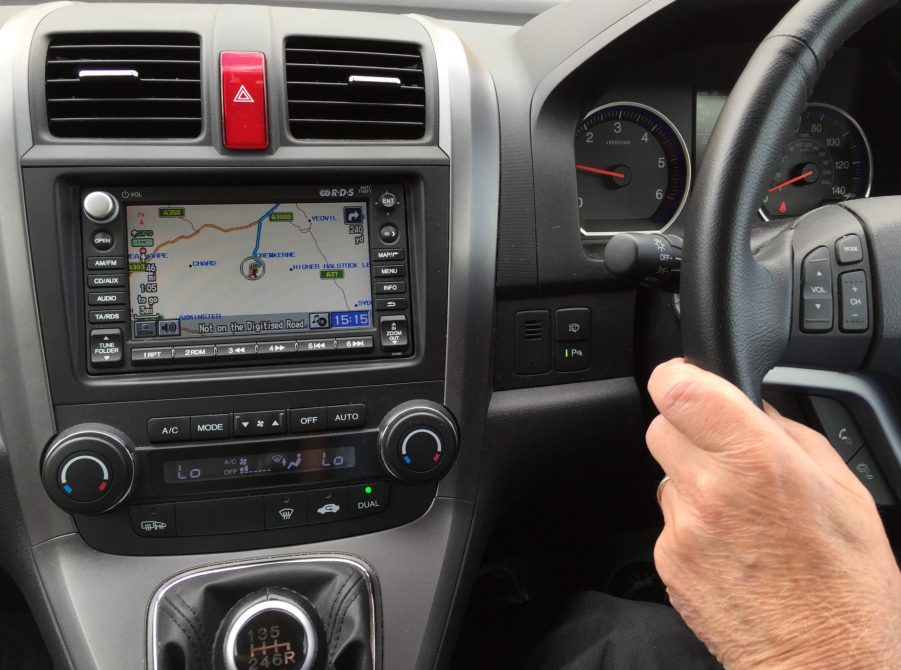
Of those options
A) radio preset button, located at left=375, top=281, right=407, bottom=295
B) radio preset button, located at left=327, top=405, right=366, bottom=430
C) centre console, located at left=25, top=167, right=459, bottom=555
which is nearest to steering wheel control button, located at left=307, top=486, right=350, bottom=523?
centre console, located at left=25, top=167, right=459, bottom=555

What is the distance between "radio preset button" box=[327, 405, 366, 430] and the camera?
1212mm

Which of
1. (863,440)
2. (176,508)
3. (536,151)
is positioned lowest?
(176,508)

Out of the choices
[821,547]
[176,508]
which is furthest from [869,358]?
[176,508]

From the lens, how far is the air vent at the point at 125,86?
43.8 inches

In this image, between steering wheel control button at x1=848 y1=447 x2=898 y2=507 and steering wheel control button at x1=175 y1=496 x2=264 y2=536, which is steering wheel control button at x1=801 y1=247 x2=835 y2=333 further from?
steering wheel control button at x1=175 y1=496 x2=264 y2=536

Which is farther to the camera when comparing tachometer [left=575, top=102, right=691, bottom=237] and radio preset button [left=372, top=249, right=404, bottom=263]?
tachometer [left=575, top=102, right=691, bottom=237]

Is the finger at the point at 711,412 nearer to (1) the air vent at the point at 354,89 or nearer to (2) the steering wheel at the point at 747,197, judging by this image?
(2) the steering wheel at the point at 747,197

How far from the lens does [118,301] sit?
3.74ft

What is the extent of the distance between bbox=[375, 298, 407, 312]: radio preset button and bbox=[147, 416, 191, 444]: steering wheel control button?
333 millimetres

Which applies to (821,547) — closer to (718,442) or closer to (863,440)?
(718,442)

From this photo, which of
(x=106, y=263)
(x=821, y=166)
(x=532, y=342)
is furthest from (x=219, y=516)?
(x=821, y=166)

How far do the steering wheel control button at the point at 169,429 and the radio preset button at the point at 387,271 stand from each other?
1.18ft

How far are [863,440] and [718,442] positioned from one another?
1.80 ft

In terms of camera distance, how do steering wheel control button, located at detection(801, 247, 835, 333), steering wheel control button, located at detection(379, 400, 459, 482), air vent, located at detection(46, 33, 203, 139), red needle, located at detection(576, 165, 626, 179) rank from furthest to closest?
red needle, located at detection(576, 165, 626, 179), steering wheel control button, located at detection(379, 400, 459, 482), air vent, located at detection(46, 33, 203, 139), steering wheel control button, located at detection(801, 247, 835, 333)
